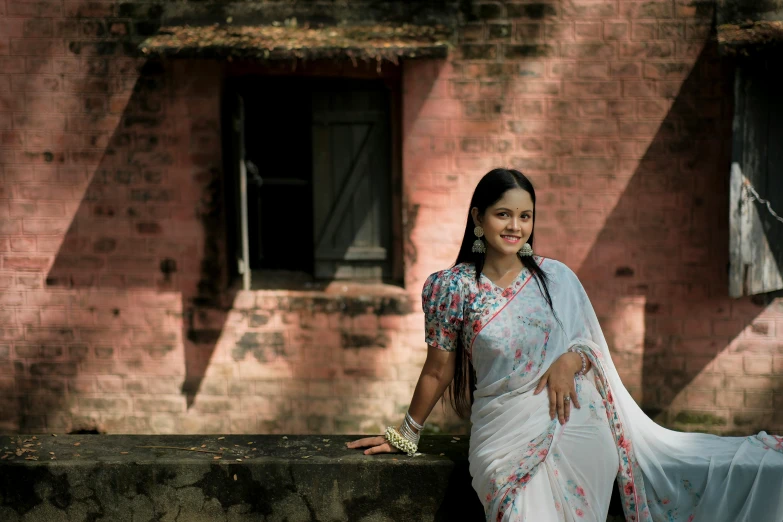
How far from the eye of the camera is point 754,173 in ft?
17.7

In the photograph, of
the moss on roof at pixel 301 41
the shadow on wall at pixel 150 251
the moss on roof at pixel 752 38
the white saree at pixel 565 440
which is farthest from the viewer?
the shadow on wall at pixel 150 251

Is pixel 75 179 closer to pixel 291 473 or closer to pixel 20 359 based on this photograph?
pixel 20 359

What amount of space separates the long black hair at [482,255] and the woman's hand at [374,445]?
0.27 metres

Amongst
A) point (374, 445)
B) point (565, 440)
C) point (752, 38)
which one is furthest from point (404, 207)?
point (565, 440)

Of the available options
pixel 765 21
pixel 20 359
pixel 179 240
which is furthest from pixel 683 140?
pixel 20 359

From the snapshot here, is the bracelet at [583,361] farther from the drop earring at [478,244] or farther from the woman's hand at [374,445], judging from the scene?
the woman's hand at [374,445]

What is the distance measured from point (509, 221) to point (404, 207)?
298 centimetres

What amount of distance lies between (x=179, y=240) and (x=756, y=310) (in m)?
3.66

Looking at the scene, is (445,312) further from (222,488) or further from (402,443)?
(222,488)

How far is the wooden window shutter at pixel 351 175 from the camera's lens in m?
6.05

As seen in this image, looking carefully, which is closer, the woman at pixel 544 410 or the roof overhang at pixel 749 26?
the woman at pixel 544 410

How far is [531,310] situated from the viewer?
2.93 meters

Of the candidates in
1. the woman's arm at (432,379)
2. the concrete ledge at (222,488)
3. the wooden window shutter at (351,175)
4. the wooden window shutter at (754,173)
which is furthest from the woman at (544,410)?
the wooden window shutter at (351,175)

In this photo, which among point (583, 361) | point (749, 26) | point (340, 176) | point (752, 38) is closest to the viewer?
point (583, 361)
